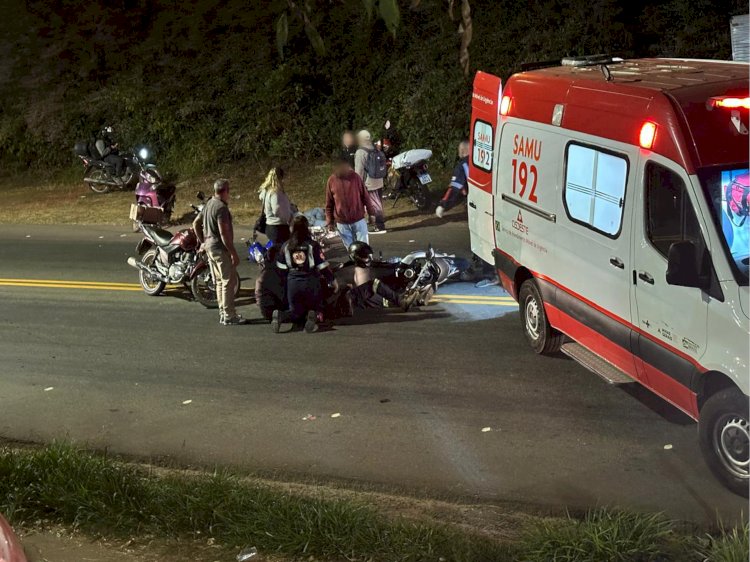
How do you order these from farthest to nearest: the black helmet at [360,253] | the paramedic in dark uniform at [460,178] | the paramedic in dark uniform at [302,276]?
the paramedic in dark uniform at [460,178] → the black helmet at [360,253] → the paramedic in dark uniform at [302,276]

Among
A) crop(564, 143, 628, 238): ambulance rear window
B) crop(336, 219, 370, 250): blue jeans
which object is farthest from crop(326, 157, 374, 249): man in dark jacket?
crop(564, 143, 628, 238): ambulance rear window

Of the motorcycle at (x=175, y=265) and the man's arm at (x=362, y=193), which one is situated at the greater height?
the man's arm at (x=362, y=193)

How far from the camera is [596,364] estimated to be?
27.2 ft

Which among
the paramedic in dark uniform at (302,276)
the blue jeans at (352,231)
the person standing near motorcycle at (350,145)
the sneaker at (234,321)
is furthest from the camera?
the person standing near motorcycle at (350,145)

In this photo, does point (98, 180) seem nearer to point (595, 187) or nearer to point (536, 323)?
point (536, 323)

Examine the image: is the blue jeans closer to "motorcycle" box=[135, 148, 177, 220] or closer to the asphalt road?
the asphalt road

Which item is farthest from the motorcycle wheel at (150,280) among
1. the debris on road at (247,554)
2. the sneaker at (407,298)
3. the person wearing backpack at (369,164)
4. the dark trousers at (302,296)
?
the debris on road at (247,554)

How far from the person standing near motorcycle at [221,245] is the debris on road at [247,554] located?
573cm

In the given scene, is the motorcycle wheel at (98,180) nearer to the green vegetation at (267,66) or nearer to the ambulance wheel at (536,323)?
the green vegetation at (267,66)

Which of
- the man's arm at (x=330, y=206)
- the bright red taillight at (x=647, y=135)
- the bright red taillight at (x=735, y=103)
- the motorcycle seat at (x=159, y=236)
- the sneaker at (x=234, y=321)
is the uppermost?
the bright red taillight at (x=735, y=103)

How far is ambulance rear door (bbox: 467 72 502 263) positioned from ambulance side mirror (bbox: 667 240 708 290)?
4071mm

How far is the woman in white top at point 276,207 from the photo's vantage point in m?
12.8

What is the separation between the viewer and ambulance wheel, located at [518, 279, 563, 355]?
9398 mm

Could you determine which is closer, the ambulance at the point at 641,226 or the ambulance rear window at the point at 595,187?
the ambulance at the point at 641,226
